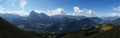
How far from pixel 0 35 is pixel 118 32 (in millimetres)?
39298

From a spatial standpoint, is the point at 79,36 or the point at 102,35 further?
the point at 79,36

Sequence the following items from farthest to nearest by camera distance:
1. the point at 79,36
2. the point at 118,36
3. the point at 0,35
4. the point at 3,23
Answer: the point at 79,36 < the point at 3,23 < the point at 118,36 < the point at 0,35

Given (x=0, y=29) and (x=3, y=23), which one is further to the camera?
(x=3, y=23)

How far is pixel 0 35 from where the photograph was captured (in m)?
82.6

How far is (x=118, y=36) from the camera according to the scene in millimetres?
89250

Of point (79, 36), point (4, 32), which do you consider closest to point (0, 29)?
point (4, 32)

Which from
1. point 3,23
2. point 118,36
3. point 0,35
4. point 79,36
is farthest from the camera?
point 79,36

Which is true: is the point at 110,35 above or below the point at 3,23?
below

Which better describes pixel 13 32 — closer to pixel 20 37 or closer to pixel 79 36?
pixel 20 37

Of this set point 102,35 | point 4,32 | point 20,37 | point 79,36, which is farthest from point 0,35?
point 79,36

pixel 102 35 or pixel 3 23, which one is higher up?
pixel 3 23

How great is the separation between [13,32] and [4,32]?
6.74 m

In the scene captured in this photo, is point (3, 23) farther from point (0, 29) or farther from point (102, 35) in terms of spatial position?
point (102, 35)

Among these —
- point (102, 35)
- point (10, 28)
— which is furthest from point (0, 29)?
point (102, 35)
